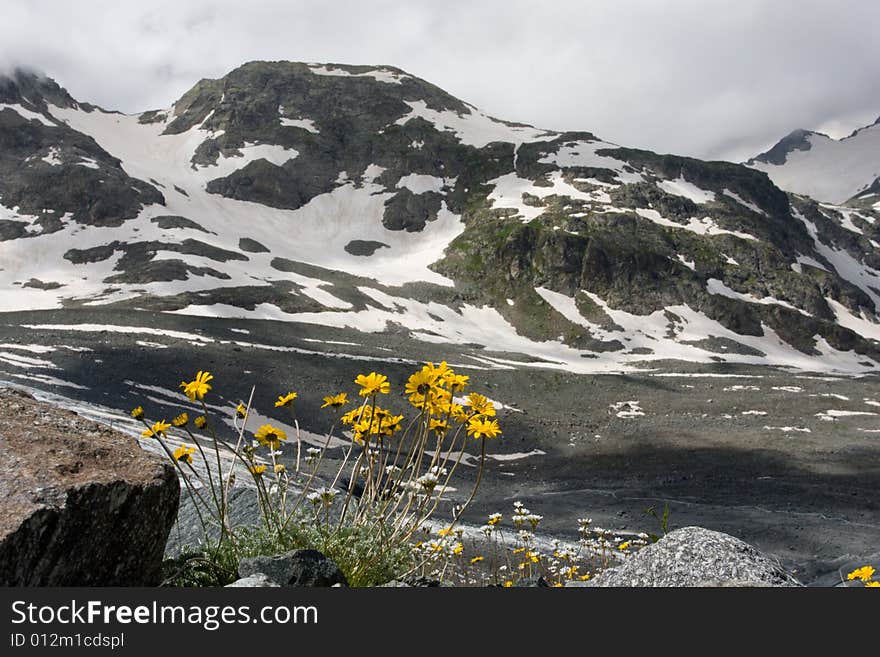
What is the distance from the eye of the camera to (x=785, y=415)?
4766 centimetres

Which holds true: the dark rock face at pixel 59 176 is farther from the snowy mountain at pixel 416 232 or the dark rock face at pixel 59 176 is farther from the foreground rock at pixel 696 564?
the foreground rock at pixel 696 564

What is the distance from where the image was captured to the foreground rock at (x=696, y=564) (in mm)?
3873

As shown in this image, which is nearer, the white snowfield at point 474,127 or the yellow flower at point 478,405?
the yellow flower at point 478,405

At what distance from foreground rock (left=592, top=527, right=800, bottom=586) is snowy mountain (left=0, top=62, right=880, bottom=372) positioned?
2339 inches

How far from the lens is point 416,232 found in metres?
137

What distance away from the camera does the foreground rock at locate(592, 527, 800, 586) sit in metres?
3.87

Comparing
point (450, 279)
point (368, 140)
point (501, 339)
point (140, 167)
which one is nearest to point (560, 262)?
point (450, 279)

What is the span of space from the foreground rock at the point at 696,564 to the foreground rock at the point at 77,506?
298 cm

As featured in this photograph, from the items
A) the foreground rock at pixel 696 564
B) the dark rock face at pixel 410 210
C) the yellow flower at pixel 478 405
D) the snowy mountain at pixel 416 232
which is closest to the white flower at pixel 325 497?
the yellow flower at pixel 478 405

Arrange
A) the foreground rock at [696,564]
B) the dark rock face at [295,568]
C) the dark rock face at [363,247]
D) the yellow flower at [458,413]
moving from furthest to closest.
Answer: the dark rock face at [363,247] < the yellow flower at [458,413] < the foreground rock at [696,564] < the dark rock face at [295,568]

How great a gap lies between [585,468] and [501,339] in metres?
56.5

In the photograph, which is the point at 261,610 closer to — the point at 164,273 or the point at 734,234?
the point at 164,273

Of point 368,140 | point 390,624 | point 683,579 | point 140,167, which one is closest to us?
point 390,624

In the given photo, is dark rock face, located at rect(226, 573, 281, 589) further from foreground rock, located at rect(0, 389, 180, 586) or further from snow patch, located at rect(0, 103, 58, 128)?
snow patch, located at rect(0, 103, 58, 128)
